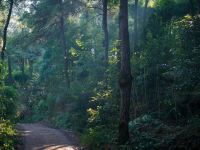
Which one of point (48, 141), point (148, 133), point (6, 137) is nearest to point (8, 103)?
point (48, 141)

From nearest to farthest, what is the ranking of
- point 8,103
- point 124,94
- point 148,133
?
point 148,133 → point 124,94 → point 8,103

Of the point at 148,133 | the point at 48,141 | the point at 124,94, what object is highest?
the point at 124,94

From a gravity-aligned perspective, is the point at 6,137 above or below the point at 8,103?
below

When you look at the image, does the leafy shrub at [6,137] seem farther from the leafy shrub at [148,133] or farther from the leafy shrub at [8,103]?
the leafy shrub at [148,133]

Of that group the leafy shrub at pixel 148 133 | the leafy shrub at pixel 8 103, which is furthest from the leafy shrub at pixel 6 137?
the leafy shrub at pixel 148 133

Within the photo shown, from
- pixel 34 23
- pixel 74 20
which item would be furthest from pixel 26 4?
pixel 74 20

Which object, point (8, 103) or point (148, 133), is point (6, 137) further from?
point (148, 133)

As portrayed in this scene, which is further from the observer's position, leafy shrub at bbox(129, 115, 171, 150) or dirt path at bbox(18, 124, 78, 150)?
dirt path at bbox(18, 124, 78, 150)

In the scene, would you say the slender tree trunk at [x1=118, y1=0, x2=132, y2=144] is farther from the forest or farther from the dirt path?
the dirt path

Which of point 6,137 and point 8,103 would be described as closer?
point 6,137

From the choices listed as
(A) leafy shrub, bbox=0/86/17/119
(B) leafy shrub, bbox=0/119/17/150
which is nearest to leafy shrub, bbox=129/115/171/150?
(B) leafy shrub, bbox=0/119/17/150

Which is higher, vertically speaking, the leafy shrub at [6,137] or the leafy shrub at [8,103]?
the leafy shrub at [8,103]

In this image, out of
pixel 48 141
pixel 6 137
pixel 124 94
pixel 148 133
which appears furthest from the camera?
pixel 48 141

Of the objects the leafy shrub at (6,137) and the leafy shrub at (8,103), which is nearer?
the leafy shrub at (6,137)
